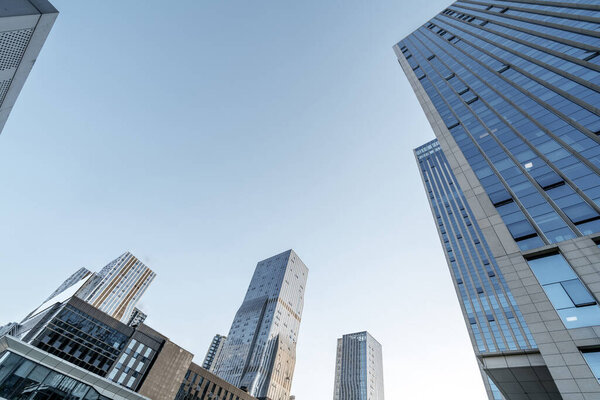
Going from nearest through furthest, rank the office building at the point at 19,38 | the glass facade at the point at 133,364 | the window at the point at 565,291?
1. the office building at the point at 19,38
2. the window at the point at 565,291
3. the glass facade at the point at 133,364

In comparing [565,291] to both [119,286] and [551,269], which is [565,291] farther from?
[119,286]

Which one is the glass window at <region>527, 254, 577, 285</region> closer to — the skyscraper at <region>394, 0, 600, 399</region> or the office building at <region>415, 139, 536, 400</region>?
the skyscraper at <region>394, 0, 600, 399</region>

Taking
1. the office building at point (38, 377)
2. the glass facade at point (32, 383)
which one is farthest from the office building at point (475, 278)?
the glass facade at point (32, 383)

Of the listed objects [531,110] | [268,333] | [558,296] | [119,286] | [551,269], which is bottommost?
[558,296]

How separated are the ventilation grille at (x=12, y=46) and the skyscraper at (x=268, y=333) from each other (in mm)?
114484

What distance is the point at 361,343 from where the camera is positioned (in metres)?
165

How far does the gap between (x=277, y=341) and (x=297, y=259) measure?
48.1 metres

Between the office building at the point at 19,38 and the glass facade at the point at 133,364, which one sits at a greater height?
the glass facade at the point at 133,364

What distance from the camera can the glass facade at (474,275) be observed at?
208 feet

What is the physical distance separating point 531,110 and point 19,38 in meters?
44.0

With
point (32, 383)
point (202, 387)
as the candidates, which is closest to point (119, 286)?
point (202, 387)

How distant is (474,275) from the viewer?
76750 mm

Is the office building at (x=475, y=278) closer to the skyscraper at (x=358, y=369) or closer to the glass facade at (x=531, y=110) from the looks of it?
the glass facade at (x=531, y=110)

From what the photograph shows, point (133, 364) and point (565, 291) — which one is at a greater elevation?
point (133, 364)
